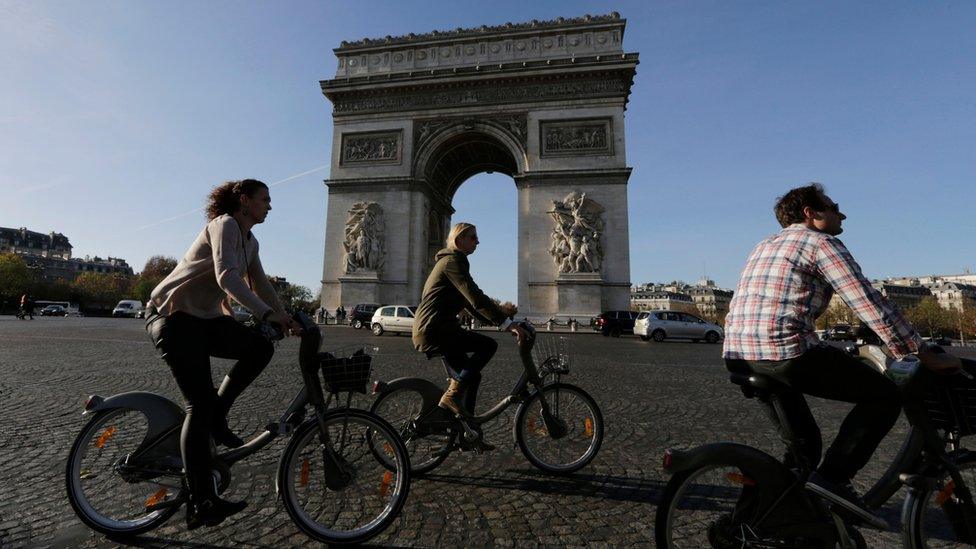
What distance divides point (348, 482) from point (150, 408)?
957 mm

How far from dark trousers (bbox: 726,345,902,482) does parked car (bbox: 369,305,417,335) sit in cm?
1704

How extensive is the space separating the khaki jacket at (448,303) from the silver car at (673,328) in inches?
645

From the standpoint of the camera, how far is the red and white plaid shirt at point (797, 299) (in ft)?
5.80

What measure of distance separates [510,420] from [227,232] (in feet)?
9.73

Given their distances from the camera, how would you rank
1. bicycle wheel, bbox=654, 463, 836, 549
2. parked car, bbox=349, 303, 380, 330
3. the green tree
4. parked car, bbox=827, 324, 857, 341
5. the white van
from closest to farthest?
bicycle wheel, bbox=654, 463, 836, 549 → parked car, bbox=827, 324, 857, 341 → parked car, bbox=349, 303, 380, 330 → the white van → the green tree

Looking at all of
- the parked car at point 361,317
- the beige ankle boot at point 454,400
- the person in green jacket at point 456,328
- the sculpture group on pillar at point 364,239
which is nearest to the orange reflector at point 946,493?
the person in green jacket at point 456,328

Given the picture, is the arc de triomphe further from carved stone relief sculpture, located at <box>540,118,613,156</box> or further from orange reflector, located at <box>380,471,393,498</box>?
orange reflector, located at <box>380,471,393,498</box>

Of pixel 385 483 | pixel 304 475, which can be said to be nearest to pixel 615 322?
pixel 385 483

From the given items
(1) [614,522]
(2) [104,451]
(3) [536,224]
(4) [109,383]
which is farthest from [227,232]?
(3) [536,224]

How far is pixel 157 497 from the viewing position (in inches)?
89.3

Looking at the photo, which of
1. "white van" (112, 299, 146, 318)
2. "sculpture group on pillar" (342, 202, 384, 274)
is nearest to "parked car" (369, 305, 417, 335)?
"sculpture group on pillar" (342, 202, 384, 274)

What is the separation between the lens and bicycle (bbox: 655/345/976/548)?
1738 mm

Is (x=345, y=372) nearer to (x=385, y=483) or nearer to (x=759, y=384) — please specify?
(x=385, y=483)

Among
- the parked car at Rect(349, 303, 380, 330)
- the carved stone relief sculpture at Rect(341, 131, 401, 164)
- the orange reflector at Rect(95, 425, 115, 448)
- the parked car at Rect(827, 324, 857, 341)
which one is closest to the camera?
the orange reflector at Rect(95, 425, 115, 448)
